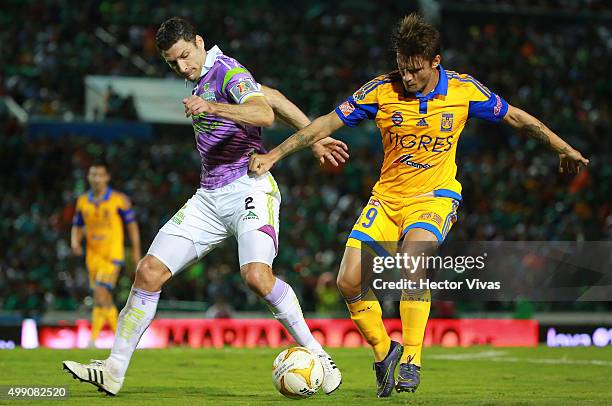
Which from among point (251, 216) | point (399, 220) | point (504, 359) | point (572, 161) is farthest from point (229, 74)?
point (504, 359)

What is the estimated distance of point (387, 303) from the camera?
17828 mm

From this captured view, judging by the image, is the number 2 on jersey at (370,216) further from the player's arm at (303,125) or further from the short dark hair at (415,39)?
the short dark hair at (415,39)

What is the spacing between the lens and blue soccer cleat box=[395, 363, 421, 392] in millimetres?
7680

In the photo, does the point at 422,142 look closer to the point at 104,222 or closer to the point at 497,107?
the point at 497,107

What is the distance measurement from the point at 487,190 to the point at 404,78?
15613 millimetres

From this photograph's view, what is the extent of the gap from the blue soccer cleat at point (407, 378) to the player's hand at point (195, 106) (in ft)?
7.38

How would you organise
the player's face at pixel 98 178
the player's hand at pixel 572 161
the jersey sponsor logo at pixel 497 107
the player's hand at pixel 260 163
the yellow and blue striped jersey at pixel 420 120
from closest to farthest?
the player's hand at pixel 260 163 → the yellow and blue striped jersey at pixel 420 120 → the jersey sponsor logo at pixel 497 107 → the player's hand at pixel 572 161 → the player's face at pixel 98 178

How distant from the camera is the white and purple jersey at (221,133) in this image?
313 inches

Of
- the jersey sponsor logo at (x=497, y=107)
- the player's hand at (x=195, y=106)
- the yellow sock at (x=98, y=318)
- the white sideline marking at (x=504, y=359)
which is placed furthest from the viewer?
the yellow sock at (x=98, y=318)

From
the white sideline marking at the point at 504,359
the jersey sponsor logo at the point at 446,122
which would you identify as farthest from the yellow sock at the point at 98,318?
the jersey sponsor logo at the point at 446,122

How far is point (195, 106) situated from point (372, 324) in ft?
7.27

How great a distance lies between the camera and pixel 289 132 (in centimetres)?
2492

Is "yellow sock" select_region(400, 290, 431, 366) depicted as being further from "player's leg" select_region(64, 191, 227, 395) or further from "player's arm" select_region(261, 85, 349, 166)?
"player's leg" select_region(64, 191, 227, 395)

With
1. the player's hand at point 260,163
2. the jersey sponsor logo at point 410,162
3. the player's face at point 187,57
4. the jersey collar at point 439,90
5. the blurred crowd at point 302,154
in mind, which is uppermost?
the blurred crowd at point 302,154
